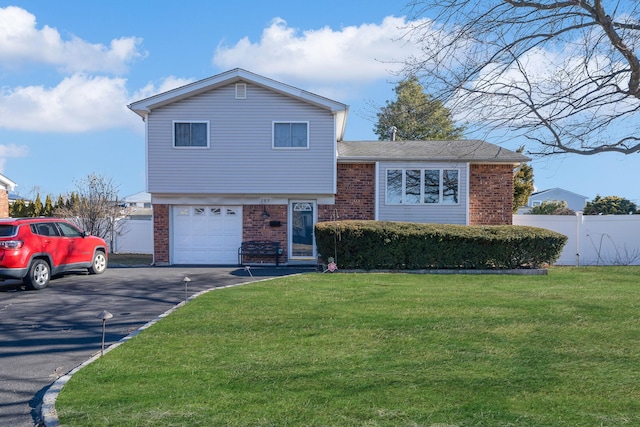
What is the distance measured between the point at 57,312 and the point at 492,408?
797cm

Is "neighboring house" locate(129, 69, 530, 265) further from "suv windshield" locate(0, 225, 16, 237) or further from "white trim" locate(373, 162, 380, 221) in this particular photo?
"suv windshield" locate(0, 225, 16, 237)

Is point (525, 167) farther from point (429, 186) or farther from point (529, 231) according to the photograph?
point (529, 231)

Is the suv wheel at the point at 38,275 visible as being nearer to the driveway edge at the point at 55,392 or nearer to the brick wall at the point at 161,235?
the driveway edge at the point at 55,392

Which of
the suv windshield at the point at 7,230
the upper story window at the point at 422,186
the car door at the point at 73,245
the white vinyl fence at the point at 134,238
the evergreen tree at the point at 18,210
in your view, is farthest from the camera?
the evergreen tree at the point at 18,210

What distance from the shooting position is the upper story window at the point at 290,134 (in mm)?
17672

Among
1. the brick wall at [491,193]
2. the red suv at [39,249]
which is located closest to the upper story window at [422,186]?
the brick wall at [491,193]

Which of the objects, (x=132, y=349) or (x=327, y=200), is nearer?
(x=132, y=349)

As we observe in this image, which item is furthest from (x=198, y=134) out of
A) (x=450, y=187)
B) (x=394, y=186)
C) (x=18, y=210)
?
(x=18, y=210)

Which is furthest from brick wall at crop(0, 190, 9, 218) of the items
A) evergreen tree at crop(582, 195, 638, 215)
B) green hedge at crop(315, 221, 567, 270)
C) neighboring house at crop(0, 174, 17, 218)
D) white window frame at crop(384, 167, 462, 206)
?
evergreen tree at crop(582, 195, 638, 215)

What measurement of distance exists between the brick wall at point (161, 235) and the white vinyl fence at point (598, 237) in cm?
1254

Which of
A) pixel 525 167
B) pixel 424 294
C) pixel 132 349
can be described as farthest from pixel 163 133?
pixel 525 167

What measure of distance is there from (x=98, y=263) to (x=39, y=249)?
9.17 feet

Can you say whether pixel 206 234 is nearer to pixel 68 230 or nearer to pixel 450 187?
pixel 68 230

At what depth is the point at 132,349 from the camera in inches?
260
